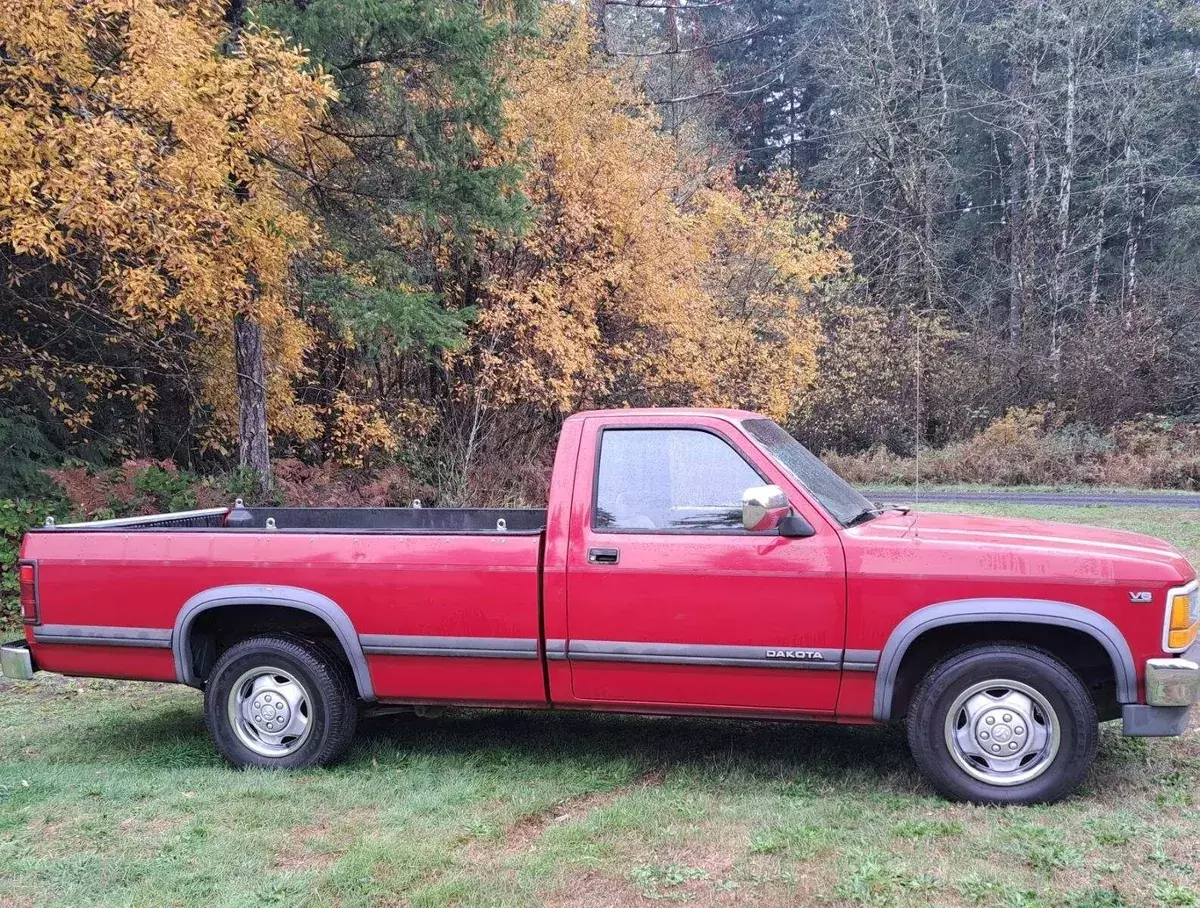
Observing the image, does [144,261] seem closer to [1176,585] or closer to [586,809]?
[586,809]

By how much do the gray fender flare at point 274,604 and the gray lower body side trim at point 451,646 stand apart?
81 millimetres

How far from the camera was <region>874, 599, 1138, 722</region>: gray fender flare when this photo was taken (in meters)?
4.41

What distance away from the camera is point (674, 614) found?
15.8ft

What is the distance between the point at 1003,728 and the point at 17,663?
511 cm

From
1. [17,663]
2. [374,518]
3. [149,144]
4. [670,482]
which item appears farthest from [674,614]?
[149,144]

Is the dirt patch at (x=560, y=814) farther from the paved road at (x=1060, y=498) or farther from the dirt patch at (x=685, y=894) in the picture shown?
the paved road at (x=1060, y=498)

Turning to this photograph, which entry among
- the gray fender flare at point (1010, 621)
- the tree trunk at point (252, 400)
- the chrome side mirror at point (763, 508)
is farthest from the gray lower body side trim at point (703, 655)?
the tree trunk at point (252, 400)

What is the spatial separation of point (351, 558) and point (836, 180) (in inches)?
1292

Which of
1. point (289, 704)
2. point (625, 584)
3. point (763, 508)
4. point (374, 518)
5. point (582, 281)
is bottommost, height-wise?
point (289, 704)

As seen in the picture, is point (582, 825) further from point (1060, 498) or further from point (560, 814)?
point (1060, 498)

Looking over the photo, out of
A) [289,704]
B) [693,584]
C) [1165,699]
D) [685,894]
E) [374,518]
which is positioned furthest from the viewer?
[374,518]

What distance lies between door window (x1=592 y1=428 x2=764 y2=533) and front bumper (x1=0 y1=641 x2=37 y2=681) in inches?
129

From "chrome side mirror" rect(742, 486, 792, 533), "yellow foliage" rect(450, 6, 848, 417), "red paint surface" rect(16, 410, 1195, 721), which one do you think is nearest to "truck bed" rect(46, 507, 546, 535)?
"red paint surface" rect(16, 410, 1195, 721)

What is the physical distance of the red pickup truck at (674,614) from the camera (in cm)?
450
